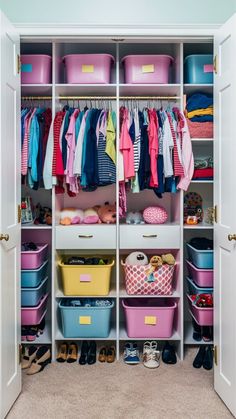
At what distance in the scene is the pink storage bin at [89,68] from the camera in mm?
3119

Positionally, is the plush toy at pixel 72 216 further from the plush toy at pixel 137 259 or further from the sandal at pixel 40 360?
the sandal at pixel 40 360

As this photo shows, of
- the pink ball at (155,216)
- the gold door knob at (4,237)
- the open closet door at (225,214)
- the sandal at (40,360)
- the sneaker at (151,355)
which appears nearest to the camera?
the gold door knob at (4,237)

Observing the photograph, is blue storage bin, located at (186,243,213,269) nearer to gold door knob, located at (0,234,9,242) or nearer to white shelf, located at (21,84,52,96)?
gold door knob, located at (0,234,9,242)

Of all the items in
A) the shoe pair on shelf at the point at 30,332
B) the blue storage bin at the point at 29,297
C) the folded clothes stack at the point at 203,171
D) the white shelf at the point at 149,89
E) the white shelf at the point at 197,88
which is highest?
the white shelf at the point at 197,88

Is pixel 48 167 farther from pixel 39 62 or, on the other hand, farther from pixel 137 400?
pixel 137 400

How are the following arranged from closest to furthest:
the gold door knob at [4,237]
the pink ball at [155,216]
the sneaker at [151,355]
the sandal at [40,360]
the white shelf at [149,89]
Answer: the gold door knob at [4,237], the sandal at [40,360], the sneaker at [151,355], the white shelf at [149,89], the pink ball at [155,216]

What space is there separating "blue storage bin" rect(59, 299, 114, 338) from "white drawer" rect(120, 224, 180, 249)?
520 millimetres

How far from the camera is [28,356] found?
3068 millimetres

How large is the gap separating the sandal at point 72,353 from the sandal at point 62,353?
25 millimetres

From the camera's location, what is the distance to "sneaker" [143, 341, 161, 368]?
3.01m

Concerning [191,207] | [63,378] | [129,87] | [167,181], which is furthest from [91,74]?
[63,378]

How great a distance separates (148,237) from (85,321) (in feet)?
2.63

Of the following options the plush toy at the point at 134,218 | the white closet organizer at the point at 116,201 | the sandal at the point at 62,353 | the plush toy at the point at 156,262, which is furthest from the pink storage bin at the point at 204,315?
the sandal at the point at 62,353

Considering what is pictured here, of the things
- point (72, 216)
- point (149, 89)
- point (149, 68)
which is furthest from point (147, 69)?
point (72, 216)
